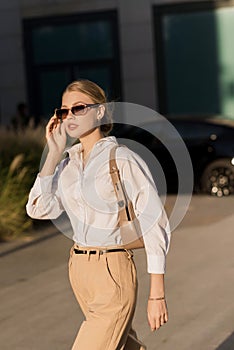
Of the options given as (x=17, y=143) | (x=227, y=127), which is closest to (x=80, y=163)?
(x=17, y=143)

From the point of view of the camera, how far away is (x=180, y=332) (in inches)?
285

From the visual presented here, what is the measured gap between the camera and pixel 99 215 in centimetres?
429

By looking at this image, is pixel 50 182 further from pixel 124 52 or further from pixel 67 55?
pixel 67 55

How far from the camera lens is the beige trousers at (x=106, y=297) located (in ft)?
14.0

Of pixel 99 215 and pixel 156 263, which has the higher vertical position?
pixel 99 215

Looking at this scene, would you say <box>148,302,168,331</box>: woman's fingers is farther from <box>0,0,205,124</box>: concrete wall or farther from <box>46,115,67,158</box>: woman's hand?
<box>0,0,205,124</box>: concrete wall

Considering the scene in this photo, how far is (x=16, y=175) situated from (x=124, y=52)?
12559 millimetres

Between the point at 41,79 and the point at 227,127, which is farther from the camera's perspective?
the point at 41,79

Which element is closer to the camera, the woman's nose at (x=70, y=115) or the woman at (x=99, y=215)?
the woman at (x=99, y=215)

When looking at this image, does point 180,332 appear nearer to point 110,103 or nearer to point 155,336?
point 155,336

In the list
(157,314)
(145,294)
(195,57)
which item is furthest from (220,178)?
(157,314)

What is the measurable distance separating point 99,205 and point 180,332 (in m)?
3.20

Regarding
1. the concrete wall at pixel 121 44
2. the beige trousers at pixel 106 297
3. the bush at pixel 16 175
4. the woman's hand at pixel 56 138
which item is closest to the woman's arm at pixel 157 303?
the beige trousers at pixel 106 297

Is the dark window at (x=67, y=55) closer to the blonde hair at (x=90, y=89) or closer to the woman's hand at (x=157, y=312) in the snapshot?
the blonde hair at (x=90, y=89)
